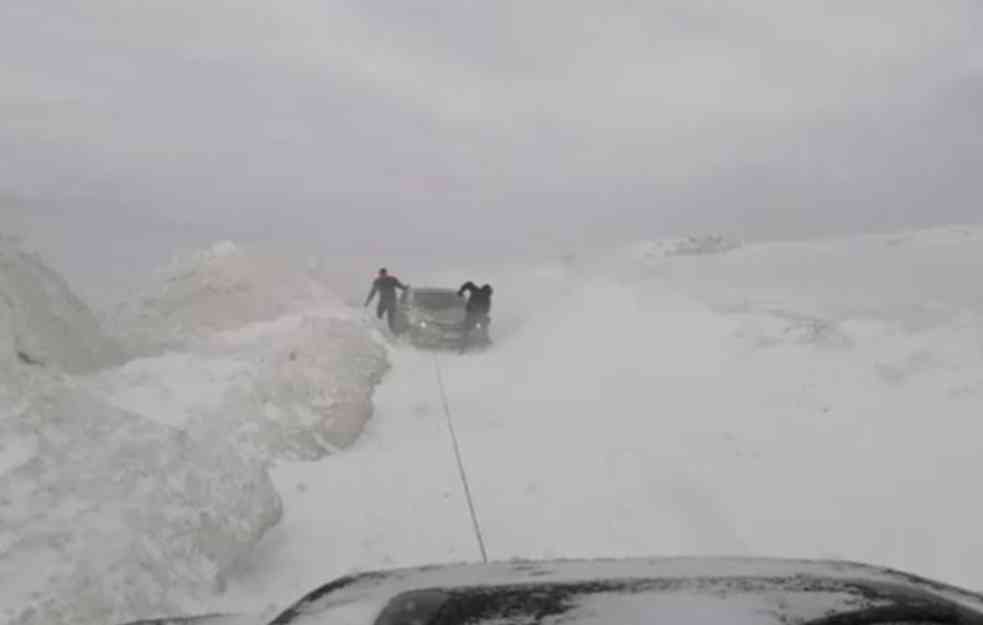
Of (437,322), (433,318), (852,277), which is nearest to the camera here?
(437,322)

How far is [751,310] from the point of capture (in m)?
16.7

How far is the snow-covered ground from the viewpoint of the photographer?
734 cm

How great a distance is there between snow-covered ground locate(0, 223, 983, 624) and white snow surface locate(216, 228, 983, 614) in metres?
0.03

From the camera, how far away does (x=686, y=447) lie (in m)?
10.0

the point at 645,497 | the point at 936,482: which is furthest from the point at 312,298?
the point at 936,482

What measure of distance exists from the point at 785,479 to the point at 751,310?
8.24 meters

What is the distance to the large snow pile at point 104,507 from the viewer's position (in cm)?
461

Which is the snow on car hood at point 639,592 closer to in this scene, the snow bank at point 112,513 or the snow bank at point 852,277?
the snow bank at point 112,513

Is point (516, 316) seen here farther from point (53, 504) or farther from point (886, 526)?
point (53, 504)

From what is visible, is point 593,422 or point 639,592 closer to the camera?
point 639,592

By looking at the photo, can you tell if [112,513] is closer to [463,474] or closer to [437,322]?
[463,474]

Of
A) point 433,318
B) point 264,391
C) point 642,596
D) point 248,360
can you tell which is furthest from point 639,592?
point 433,318

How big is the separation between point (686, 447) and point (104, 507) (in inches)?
270

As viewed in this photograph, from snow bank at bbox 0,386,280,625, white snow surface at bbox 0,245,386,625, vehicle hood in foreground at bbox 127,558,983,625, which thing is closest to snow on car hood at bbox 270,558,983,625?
vehicle hood in foreground at bbox 127,558,983,625
